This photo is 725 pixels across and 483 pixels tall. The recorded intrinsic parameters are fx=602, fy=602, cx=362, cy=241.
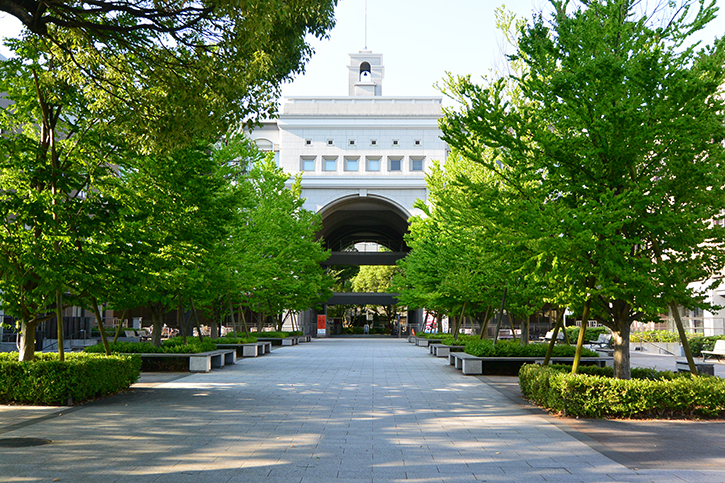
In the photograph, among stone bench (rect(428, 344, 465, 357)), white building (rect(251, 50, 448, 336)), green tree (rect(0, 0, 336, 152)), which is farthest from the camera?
white building (rect(251, 50, 448, 336))

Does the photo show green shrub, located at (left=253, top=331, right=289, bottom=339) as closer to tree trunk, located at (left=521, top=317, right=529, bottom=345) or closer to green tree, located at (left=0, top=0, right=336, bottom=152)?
tree trunk, located at (left=521, top=317, right=529, bottom=345)

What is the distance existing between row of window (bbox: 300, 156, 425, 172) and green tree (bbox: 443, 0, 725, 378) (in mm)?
43610

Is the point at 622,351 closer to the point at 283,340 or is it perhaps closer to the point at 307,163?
the point at 283,340

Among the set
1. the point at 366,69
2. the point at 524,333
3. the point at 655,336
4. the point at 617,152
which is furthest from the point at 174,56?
the point at 366,69

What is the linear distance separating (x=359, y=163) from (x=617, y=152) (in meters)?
45.5

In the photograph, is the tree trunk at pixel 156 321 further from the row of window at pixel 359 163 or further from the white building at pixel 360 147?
the row of window at pixel 359 163

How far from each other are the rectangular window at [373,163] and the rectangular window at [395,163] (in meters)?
1.12

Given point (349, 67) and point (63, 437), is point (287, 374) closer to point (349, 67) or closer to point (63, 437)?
point (63, 437)

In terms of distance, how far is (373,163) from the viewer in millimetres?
56188

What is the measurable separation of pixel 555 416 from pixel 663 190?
477 cm

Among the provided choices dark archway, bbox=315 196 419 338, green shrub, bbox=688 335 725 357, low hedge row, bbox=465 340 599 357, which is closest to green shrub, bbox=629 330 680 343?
green shrub, bbox=688 335 725 357

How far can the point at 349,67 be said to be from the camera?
2477 inches

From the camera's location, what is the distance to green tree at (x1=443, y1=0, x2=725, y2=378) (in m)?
10.6

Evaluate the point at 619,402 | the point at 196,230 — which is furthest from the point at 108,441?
the point at 619,402
